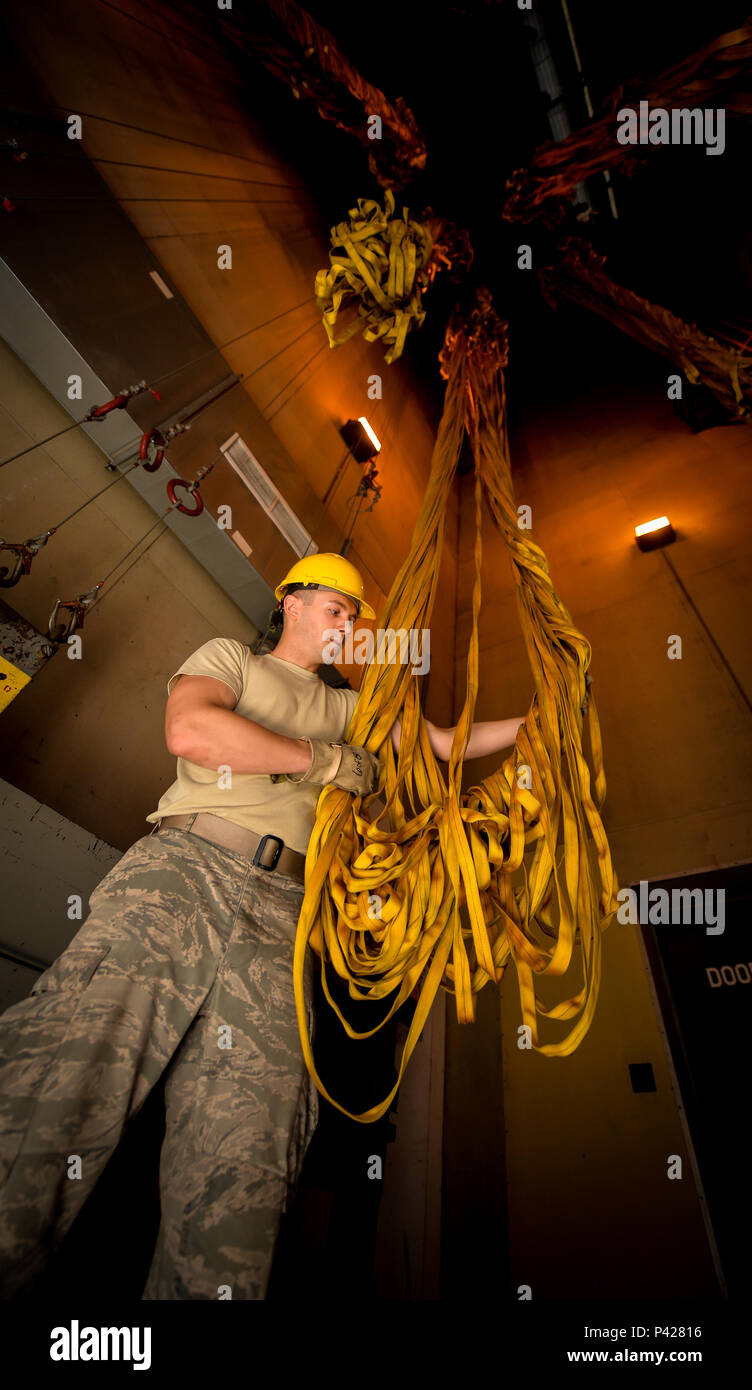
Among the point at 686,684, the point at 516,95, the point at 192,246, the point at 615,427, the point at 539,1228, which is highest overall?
the point at 516,95

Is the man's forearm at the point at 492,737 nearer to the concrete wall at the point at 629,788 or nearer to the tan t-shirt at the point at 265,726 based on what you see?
the tan t-shirt at the point at 265,726

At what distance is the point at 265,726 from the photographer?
55.7 inches

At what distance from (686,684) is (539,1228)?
2.12m

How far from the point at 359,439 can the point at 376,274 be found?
0.79 m

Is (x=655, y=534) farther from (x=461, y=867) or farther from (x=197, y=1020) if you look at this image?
(x=197, y=1020)

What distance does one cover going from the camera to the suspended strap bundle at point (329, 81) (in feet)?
9.24

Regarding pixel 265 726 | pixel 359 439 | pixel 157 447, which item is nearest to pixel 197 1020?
pixel 265 726

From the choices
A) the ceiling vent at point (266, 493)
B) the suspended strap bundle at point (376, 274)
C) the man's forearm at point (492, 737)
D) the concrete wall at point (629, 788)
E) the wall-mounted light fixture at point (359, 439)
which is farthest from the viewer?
the wall-mounted light fixture at point (359, 439)

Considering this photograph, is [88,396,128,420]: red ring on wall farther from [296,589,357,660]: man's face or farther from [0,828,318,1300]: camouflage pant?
[0,828,318,1300]: camouflage pant

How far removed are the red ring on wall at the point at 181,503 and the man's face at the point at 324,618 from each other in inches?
22.2

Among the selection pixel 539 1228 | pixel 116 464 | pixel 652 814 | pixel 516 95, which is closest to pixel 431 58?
pixel 516 95

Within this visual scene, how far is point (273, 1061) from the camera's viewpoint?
39.2 inches

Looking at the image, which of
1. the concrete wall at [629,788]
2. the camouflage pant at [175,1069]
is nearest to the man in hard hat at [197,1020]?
the camouflage pant at [175,1069]
